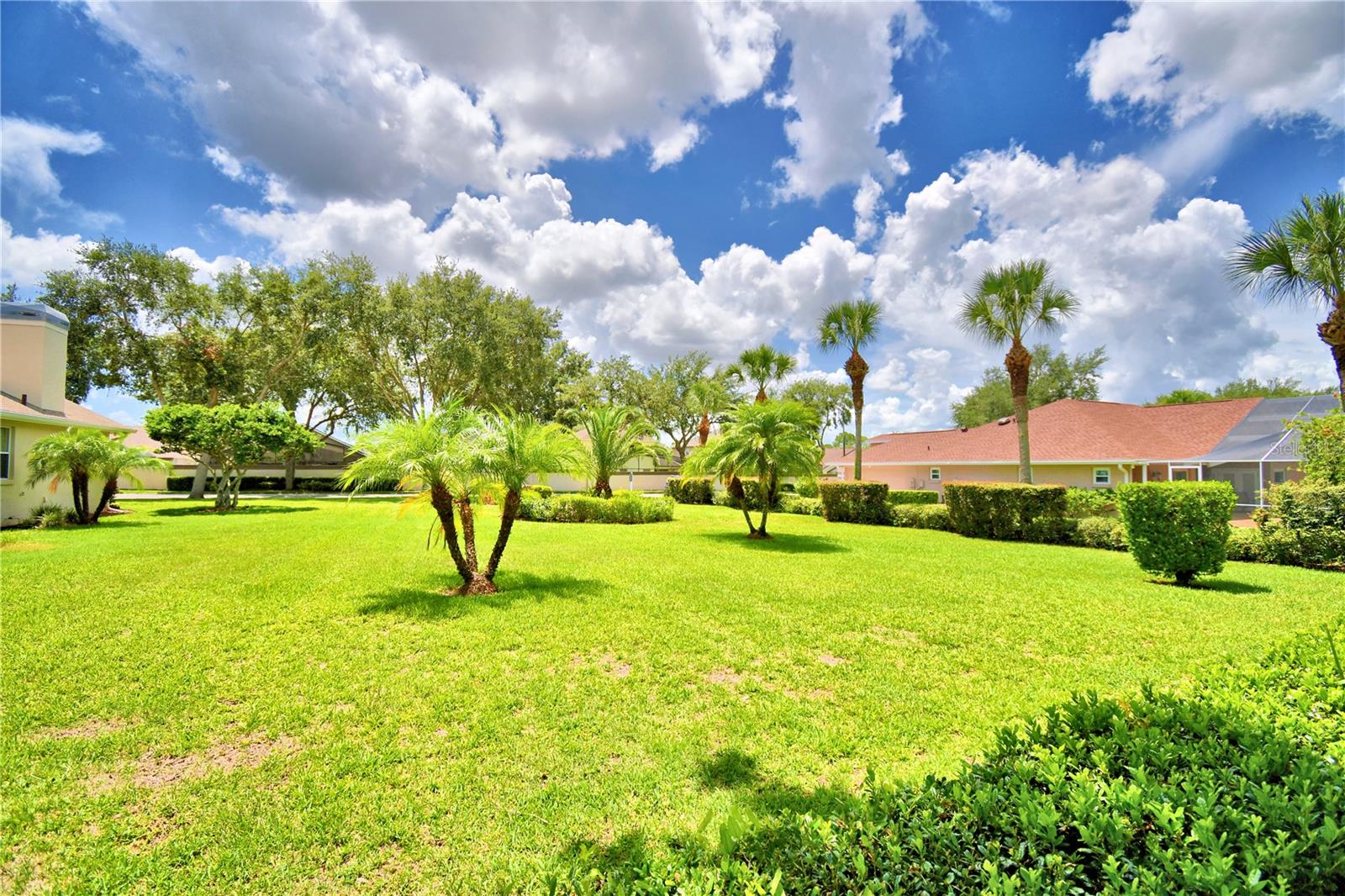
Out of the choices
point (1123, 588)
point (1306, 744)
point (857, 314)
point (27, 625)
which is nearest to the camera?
point (1306, 744)

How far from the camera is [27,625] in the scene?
5555 millimetres

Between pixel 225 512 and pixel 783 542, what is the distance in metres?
20.0

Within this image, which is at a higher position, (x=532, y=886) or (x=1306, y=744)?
(x=1306, y=744)

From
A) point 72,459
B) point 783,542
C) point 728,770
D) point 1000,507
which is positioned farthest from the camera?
point 1000,507

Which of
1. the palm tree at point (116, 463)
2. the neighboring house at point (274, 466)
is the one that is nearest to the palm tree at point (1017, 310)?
the palm tree at point (116, 463)

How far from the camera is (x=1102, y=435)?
21.5 meters

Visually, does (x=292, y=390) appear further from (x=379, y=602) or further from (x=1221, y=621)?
(x=1221, y=621)

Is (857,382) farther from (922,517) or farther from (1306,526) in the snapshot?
(1306,526)

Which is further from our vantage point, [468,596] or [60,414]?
[60,414]

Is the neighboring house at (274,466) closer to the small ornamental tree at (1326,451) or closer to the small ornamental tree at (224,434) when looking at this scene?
the small ornamental tree at (224,434)

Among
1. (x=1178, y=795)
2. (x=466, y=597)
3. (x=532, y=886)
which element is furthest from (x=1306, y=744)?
(x=466, y=597)

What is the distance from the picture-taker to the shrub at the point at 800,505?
71.1 ft

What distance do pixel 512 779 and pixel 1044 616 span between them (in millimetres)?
6584

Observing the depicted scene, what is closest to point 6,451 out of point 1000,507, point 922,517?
point 922,517
